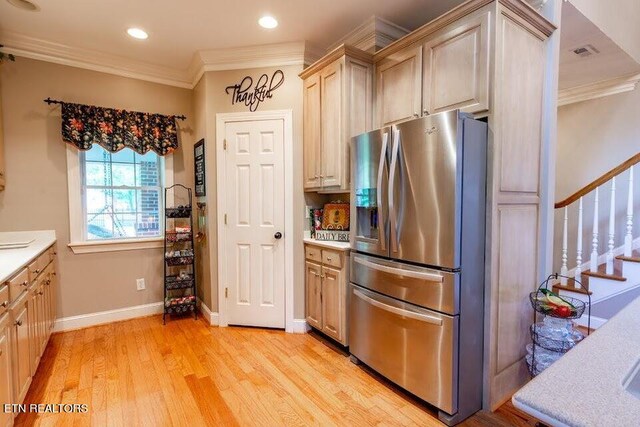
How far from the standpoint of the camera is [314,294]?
2893mm

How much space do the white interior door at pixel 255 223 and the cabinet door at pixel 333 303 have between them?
503 mm

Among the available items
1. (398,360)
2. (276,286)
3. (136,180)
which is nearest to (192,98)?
(136,180)

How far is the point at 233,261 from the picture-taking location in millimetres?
3135

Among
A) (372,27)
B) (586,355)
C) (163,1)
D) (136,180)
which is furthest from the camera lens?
(136,180)

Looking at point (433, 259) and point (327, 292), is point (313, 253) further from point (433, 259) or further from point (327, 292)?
point (433, 259)

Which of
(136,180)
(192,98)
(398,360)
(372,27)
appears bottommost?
(398,360)

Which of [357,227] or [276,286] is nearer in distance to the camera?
[357,227]

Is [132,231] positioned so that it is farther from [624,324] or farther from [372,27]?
[624,324]

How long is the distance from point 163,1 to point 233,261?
2225 millimetres

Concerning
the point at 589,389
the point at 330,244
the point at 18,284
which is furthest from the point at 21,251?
the point at 589,389

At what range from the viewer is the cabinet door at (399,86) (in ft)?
7.22

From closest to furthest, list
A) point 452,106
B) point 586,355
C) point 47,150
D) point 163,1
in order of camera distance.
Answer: point 586,355
point 452,106
point 163,1
point 47,150

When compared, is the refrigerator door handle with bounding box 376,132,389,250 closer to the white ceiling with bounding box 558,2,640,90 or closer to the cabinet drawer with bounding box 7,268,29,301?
the white ceiling with bounding box 558,2,640,90

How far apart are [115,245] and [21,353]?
160 centimetres
